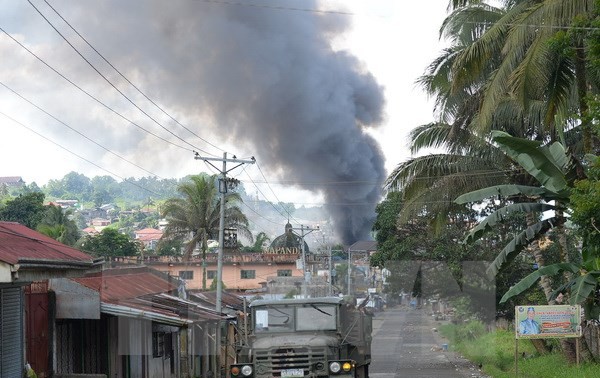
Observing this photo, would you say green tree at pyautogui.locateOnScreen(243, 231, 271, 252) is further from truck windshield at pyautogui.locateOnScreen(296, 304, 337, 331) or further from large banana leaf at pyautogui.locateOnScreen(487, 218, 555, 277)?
truck windshield at pyautogui.locateOnScreen(296, 304, 337, 331)

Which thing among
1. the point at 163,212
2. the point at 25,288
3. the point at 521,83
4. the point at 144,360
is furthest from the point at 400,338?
the point at 25,288

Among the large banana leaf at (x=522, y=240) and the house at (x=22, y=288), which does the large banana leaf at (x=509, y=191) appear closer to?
the large banana leaf at (x=522, y=240)

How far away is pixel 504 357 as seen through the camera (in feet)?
93.0

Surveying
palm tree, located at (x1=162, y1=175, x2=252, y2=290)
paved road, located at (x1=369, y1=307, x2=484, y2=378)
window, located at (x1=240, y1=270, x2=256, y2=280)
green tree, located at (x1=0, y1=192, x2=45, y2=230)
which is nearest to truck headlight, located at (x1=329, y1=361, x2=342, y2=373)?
paved road, located at (x1=369, y1=307, x2=484, y2=378)

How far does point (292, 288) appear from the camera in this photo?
124 feet

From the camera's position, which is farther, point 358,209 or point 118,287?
point 358,209

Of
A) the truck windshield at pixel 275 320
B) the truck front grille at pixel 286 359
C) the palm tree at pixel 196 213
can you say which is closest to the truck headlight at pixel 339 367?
the truck front grille at pixel 286 359

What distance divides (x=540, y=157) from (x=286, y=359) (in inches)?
223

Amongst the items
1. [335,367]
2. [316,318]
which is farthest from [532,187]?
[335,367]

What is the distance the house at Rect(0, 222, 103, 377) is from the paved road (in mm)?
10624

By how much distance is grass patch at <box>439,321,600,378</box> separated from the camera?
21.7 m

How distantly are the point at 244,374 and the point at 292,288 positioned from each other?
22.3 metres

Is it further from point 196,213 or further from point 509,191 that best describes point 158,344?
point 196,213

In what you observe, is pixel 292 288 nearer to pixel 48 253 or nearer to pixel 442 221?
pixel 442 221
